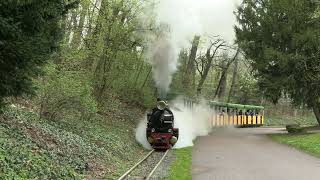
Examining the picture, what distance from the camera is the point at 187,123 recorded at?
3070 cm

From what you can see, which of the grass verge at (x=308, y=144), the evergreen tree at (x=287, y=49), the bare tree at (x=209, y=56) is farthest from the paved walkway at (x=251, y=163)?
the bare tree at (x=209, y=56)

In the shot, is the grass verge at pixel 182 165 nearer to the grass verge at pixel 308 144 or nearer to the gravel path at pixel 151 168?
the gravel path at pixel 151 168

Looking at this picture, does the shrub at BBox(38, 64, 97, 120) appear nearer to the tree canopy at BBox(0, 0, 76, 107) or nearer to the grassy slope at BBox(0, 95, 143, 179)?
the grassy slope at BBox(0, 95, 143, 179)

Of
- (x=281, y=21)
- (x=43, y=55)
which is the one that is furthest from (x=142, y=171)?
(x=281, y=21)

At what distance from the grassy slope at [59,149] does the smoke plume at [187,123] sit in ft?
14.0

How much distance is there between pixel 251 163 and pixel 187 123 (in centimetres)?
1266

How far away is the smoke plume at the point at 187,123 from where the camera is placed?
26.1 meters

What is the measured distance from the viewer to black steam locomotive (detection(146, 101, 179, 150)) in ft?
77.1

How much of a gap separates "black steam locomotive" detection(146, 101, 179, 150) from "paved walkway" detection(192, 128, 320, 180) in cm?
153

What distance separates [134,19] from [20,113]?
356 inches

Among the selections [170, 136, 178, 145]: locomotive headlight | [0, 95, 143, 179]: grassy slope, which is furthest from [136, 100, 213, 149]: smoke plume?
[0, 95, 143, 179]: grassy slope

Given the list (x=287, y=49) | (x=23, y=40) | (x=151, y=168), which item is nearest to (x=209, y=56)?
(x=287, y=49)

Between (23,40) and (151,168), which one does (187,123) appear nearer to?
(151,168)

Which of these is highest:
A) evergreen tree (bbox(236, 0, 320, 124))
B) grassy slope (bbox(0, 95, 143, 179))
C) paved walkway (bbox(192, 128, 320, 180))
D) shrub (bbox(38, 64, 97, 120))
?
evergreen tree (bbox(236, 0, 320, 124))
